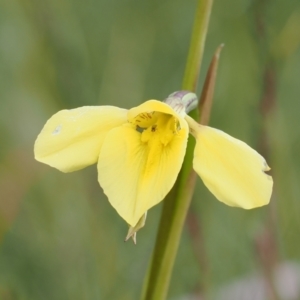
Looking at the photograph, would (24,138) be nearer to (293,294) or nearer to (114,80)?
(114,80)

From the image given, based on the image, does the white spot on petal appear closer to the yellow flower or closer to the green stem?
the yellow flower

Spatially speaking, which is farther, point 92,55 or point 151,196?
point 92,55

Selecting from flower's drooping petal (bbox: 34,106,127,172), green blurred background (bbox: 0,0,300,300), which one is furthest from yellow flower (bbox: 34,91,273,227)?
green blurred background (bbox: 0,0,300,300)

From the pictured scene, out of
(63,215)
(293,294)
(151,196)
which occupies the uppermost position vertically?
(151,196)

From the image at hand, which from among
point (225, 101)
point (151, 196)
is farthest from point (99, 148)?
point (225, 101)

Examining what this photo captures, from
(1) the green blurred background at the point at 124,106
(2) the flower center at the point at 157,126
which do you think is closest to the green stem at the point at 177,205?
(2) the flower center at the point at 157,126

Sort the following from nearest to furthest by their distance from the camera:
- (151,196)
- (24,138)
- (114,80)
Answer: (151,196) → (24,138) → (114,80)

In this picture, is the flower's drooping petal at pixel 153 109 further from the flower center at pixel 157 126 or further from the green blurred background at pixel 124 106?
the green blurred background at pixel 124 106
